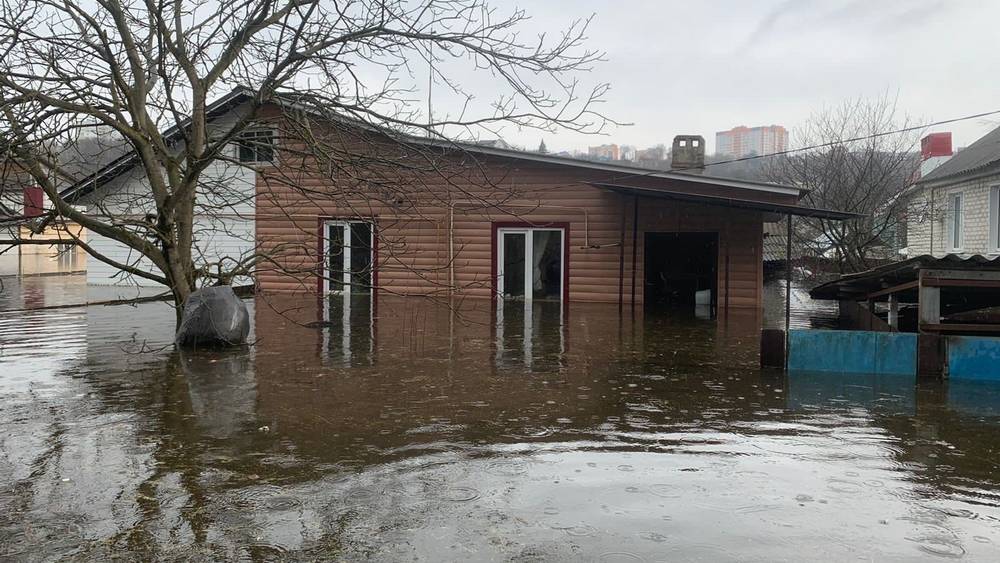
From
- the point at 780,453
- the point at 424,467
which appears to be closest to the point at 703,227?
the point at 780,453

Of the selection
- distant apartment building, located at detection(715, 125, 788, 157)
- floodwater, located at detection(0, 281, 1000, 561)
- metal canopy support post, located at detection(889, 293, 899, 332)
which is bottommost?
floodwater, located at detection(0, 281, 1000, 561)

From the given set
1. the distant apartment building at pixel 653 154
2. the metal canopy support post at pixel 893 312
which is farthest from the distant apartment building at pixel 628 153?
the metal canopy support post at pixel 893 312

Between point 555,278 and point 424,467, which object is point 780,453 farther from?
point 555,278

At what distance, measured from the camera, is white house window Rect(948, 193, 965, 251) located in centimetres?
2317

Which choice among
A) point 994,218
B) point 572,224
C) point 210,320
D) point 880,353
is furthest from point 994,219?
point 210,320

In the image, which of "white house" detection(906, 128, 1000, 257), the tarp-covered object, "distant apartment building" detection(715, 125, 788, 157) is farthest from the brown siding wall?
"distant apartment building" detection(715, 125, 788, 157)

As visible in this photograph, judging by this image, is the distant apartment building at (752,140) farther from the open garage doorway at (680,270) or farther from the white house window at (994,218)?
the open garage doorway at (680,270)

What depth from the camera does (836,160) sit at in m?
23.5

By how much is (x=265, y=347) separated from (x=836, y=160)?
19297 millimetres

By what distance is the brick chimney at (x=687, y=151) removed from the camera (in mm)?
18531

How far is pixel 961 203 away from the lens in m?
23.1

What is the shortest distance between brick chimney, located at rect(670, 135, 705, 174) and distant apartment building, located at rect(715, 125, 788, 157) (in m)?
16.2

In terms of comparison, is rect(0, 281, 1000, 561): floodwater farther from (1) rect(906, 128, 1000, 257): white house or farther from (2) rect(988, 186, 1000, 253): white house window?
(1) rect(906, 128, 1000, 257): white house

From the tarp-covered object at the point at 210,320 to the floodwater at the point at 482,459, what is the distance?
1.32ft
